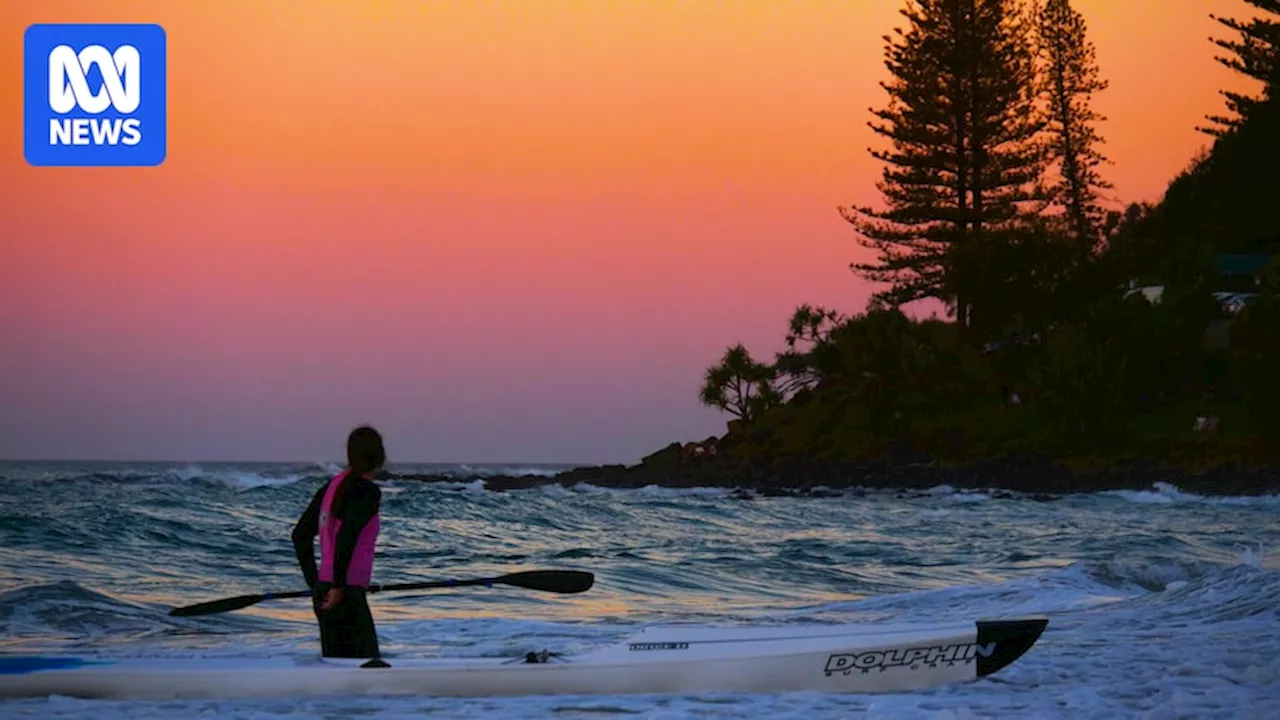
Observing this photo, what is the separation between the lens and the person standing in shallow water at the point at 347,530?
6.88 meters

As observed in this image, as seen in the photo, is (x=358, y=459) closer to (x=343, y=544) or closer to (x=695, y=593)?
(x=343, y=544)

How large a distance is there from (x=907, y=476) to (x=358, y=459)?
42.4 m

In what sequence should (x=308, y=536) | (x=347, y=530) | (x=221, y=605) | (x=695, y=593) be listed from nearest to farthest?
(x=347, y=530), (x=308, y=536), (x=221, y=605), (x=695, y=593)

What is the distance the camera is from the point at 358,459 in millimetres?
6914

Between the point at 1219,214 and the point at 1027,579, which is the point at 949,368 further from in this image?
the point at 1027,579

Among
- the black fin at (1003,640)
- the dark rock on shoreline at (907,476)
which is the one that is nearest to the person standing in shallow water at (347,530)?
the black fin at (1003,640)

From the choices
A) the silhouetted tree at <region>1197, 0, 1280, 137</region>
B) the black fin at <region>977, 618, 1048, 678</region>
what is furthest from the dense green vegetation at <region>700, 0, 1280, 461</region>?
the black fin at <region>977, 618, 1048, 678</region>

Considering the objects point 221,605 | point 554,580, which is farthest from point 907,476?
point 221,605

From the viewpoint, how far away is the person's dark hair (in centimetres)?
688

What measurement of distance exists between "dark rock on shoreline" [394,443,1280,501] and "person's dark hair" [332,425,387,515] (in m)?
32.8

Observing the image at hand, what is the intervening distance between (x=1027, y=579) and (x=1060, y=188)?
4799 centimetres

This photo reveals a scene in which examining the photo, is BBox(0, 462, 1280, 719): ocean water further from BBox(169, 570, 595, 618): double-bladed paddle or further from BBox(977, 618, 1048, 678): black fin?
BBox(169, 570, 595, 618): double-bladed paddle

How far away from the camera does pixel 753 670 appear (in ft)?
25.0

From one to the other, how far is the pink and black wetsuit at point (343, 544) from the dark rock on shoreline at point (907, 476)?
32.6 meters
